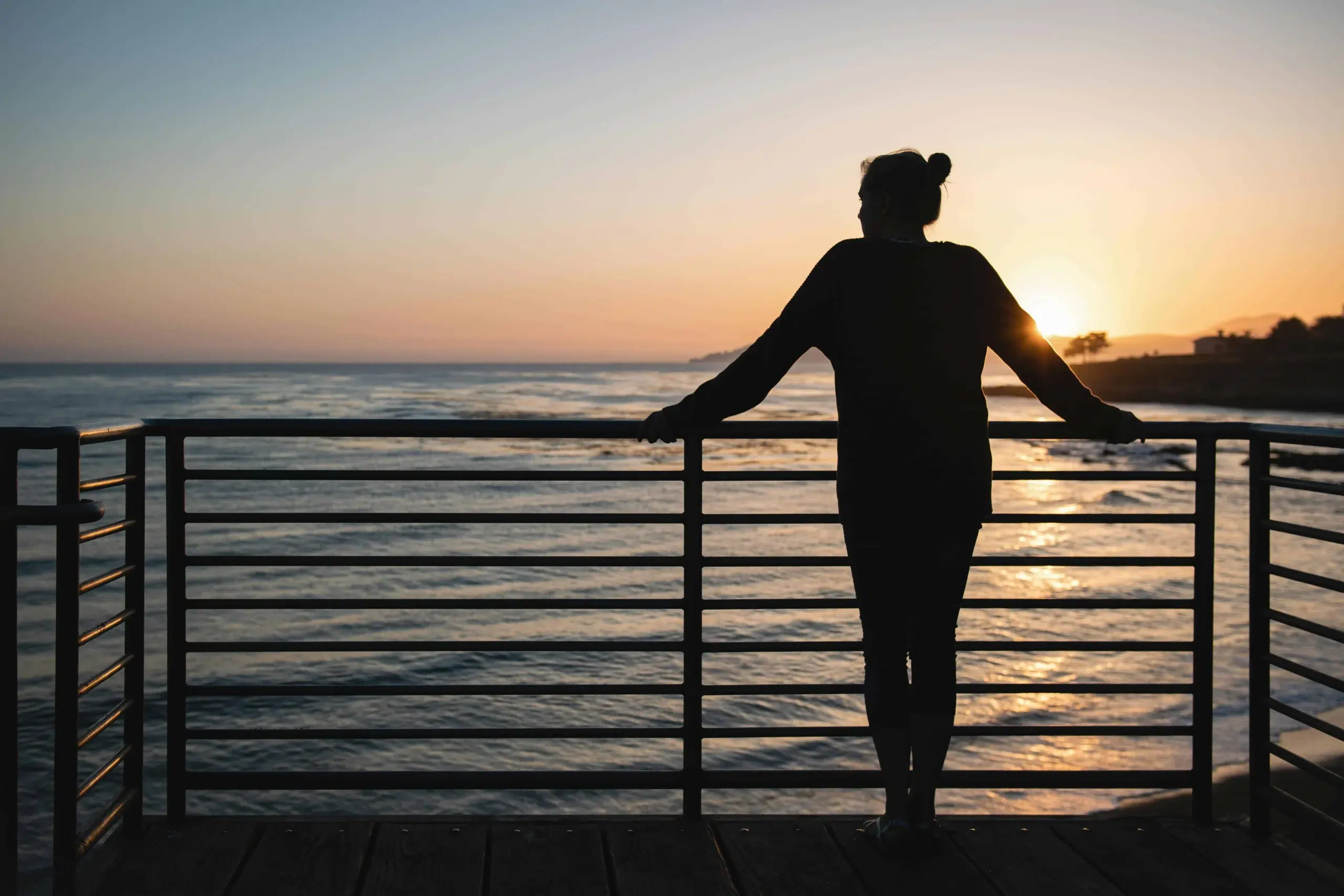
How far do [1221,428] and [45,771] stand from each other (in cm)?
676

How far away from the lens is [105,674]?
2.70 metres

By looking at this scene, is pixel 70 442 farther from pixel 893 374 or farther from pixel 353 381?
pixel 353 381

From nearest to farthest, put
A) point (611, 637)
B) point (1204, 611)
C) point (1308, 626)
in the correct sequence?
point (1308, 626) → point (1204, 611) → point (611, 637)

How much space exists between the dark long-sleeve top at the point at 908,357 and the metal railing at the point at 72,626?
1658mm

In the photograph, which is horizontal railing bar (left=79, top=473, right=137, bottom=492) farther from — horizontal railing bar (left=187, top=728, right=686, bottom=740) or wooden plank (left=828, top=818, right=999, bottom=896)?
wooden plank (left=828, top=818, right=999, bottom=896)

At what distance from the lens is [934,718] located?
9.15 ft

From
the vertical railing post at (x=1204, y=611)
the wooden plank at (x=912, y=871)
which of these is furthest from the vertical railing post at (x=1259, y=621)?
the wooden plank at (x=912, y=871)

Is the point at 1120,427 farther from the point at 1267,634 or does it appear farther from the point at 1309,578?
the point at 1267,634

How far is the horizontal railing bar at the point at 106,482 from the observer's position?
2.63 m

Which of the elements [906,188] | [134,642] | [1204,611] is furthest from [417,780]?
[1204,611]

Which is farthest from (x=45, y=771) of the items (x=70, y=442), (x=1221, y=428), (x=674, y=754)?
(x=1221, y=428)

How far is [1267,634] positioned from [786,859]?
5.25 ft

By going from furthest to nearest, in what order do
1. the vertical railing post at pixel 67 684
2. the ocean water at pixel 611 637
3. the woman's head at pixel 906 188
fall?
the ocean water at pixel 611 637 < the woman's head at pixel 906 188 < the vertical railing post at pixel 67 684

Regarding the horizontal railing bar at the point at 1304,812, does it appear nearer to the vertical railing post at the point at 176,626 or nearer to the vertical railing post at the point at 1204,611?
the vertical railing post at the point at 1204,611
